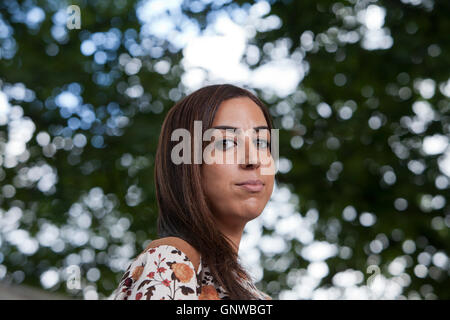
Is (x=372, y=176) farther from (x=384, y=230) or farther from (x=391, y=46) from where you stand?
(x=391, y=46)

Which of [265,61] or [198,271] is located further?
[265,61]

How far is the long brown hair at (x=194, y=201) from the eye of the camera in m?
1.19

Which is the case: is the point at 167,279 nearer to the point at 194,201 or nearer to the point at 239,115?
the point at 194,201

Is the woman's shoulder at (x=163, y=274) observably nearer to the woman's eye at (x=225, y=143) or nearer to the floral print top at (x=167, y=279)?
the floral print top at (x=167, y=279)

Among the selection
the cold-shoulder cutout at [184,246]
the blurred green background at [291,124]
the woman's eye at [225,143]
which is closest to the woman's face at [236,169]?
the woman's eye at [225,143]

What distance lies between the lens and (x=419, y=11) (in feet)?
13.5

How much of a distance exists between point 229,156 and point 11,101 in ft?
11.9

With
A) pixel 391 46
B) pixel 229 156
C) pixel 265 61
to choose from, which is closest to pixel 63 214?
pixel 265 61

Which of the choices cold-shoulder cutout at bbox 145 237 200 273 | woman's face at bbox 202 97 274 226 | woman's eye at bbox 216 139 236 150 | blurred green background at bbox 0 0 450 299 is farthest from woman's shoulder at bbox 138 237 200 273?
blurred green background at bbox 0 0 450 299

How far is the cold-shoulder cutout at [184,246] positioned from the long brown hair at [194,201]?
0.05 feet

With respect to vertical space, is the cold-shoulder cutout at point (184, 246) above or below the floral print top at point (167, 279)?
above
